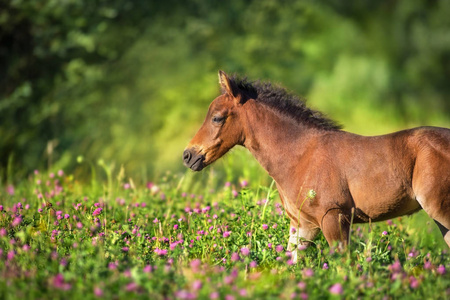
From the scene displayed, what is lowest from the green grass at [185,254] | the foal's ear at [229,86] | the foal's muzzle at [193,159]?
the green grass at [185,254]

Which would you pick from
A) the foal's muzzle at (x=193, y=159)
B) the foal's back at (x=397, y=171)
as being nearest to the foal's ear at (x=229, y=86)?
the foal's muzzle at (x=193, y=159)

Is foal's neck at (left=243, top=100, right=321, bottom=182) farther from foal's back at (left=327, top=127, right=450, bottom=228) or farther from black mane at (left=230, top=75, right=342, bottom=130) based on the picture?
foal's back at (left=327, top=127, right=450, bottom=228)

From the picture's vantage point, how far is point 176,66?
57.9 ft

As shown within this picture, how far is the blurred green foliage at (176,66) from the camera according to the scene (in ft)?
44.0

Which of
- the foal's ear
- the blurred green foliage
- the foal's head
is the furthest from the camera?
the blurred green foliage

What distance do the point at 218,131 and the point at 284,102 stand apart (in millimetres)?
701

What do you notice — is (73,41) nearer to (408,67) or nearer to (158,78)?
(158,78)

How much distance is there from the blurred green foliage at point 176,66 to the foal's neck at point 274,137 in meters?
4.44

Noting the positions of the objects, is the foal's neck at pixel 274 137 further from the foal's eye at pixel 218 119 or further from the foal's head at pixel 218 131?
the foal's eye at pixel 218 119

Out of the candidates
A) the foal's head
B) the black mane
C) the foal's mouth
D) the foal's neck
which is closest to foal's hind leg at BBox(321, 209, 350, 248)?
the foal's neck

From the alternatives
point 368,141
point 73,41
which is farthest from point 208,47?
point 368,141

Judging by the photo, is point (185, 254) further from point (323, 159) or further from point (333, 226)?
point (323, 159)

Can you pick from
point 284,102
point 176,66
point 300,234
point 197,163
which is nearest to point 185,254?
point 197,163

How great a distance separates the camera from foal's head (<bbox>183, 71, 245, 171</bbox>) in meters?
5.98
